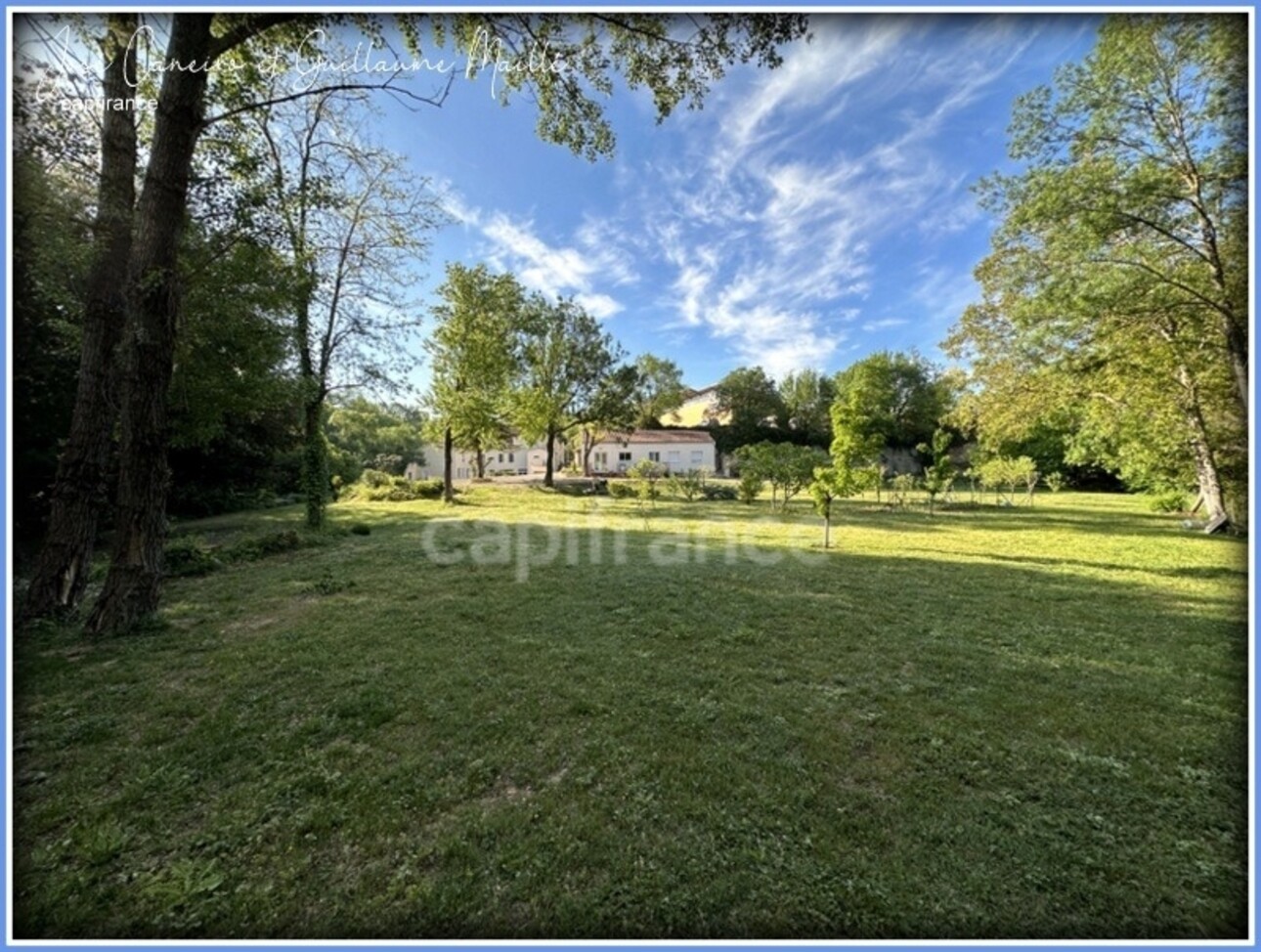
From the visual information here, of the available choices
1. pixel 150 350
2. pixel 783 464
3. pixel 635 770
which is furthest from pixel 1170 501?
pixel 150 350

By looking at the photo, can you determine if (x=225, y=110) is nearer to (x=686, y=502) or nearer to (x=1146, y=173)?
(x=1146, y=173)

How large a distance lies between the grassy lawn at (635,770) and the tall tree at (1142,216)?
92.2 inches

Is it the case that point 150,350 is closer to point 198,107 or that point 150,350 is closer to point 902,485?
point 198,107

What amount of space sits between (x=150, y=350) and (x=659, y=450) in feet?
106

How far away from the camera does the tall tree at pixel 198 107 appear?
2.89m

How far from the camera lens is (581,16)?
107 inches

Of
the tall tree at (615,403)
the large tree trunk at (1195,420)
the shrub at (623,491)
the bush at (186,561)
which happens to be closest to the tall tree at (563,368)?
the tall tree at (615,403)

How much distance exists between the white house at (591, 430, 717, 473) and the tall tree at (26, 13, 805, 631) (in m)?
30.5

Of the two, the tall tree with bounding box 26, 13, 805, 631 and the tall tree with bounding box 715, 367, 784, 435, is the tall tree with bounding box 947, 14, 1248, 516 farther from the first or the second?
the tall tree with bounding box 715, 367, 784, 435

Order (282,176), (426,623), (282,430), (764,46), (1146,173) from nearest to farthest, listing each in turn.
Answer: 1. (764,46)
2. (1146,173)
3. (426,623)
4. (282,176)
5. (282,430)

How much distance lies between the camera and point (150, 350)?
168 inches

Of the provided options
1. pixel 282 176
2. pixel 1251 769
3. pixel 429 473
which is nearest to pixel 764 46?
pixel 1251 769

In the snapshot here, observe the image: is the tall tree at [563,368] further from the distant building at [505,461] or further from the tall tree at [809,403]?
the distant building at [505,461]

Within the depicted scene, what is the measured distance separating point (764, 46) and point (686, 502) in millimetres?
16596
